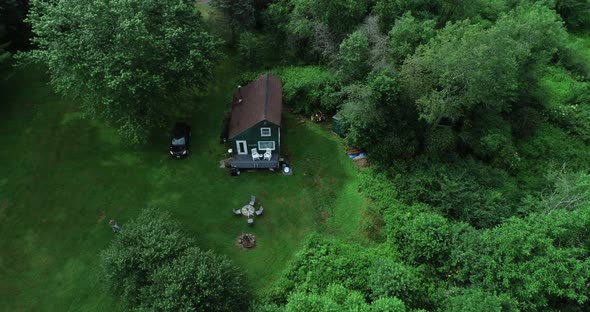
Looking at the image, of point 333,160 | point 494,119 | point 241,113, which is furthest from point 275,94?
point 494,119

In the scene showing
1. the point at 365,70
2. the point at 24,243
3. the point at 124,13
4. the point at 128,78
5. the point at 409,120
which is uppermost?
the point at 124,13

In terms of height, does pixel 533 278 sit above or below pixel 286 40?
below

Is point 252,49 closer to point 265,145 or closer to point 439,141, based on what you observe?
point 265,145

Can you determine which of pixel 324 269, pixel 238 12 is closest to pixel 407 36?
pixel 238 12

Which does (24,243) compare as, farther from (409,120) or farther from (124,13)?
(409,120)

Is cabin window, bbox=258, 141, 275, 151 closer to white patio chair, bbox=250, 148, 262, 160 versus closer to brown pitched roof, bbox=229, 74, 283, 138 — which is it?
white patio chair, bbox=250, 148, 262, 160

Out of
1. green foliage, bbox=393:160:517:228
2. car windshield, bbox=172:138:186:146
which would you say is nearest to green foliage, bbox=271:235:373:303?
green foliage, bbox=393:160:517:228
